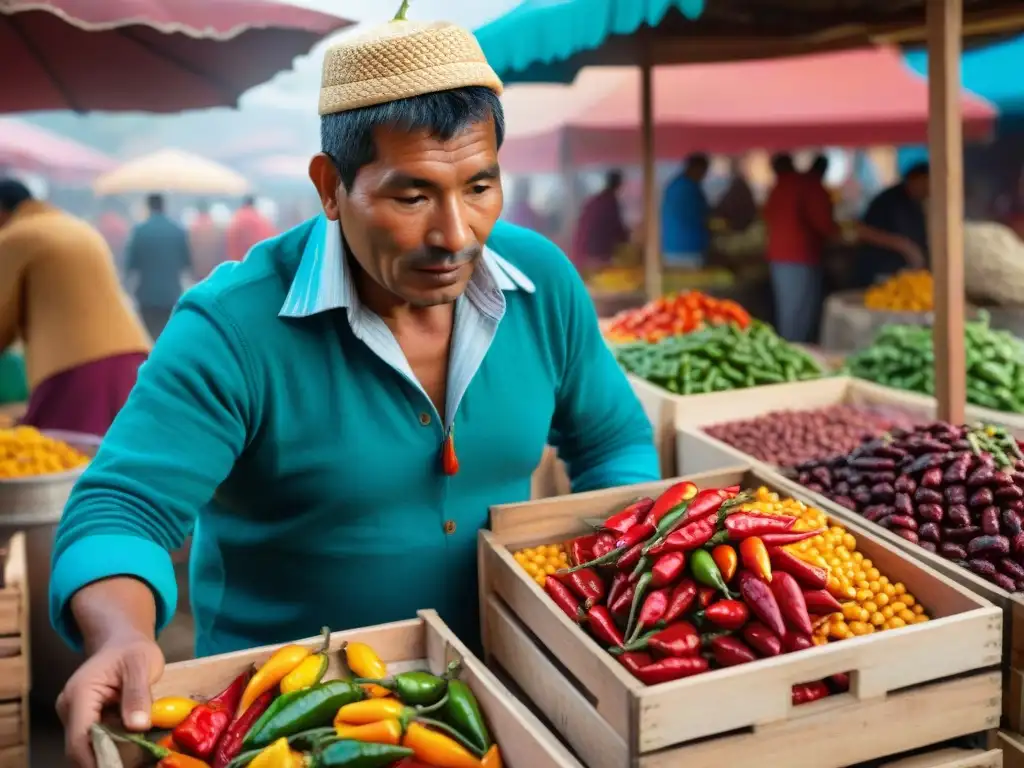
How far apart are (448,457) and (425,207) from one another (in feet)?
1.74

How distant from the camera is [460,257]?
1683 millimetres

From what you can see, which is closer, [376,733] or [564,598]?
[376,733]

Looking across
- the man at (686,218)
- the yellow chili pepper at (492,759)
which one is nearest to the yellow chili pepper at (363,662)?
the yellow chili pepper at (492,759)

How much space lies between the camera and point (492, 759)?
153 centimetres

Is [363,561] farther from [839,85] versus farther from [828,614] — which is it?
[839,85]

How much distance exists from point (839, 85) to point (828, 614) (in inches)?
455

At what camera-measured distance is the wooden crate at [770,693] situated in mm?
1438

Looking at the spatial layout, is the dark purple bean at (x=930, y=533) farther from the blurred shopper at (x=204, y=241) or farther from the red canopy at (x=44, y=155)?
the blurred shopper at (x=204, y=241)

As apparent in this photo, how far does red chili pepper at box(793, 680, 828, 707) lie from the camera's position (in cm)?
158

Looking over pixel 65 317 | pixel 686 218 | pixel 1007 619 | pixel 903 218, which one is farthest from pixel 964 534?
pixel 686 218

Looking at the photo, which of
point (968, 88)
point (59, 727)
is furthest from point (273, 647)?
point (968, 88)

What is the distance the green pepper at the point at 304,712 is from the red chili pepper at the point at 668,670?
1.53 feet

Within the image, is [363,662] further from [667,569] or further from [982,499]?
[982,499]

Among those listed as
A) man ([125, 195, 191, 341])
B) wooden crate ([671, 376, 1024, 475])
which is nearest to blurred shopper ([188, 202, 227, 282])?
man ([125, 195, 191, 341])
